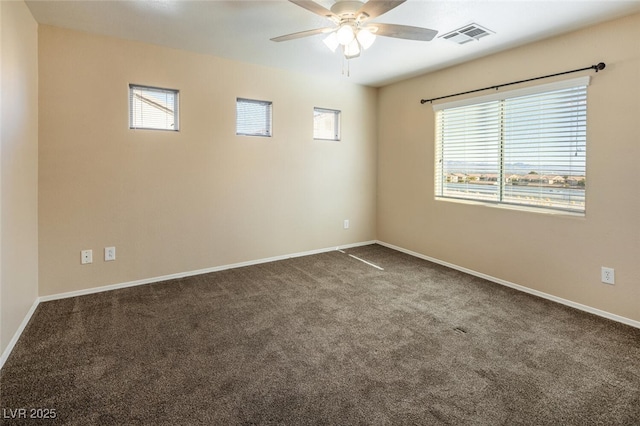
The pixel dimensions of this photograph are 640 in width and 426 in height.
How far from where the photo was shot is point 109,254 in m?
3.35

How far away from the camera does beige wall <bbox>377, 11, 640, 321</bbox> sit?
2643 mm

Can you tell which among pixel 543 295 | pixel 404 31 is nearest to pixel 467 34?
pixel 404 31

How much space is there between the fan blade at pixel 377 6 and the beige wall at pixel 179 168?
7.20 ft

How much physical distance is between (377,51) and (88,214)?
3340 millimetres

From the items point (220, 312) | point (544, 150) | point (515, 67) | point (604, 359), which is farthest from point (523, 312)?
point (220, 312)

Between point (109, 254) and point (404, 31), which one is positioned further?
point (109, 254)

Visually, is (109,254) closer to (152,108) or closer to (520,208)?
(152,108)

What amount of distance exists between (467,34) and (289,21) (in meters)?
1.62

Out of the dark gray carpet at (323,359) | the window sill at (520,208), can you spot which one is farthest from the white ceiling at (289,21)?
the dark gray carpet at (323,359)

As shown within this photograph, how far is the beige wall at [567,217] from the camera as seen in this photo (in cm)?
264

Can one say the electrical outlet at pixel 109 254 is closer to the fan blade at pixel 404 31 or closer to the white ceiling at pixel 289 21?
the white ceiling at pixel 289 21

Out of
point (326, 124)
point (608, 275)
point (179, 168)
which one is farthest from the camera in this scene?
point (326, 124)

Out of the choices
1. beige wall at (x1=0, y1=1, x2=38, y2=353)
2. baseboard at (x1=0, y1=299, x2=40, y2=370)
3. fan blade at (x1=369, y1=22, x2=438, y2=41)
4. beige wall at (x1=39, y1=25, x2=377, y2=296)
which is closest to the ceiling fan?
fan blade at (x1=369, y1=22, x2=438, y2=41)

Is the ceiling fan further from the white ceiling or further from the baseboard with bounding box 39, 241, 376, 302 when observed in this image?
the baseboard with bounding box 39, 241, 376, 302
